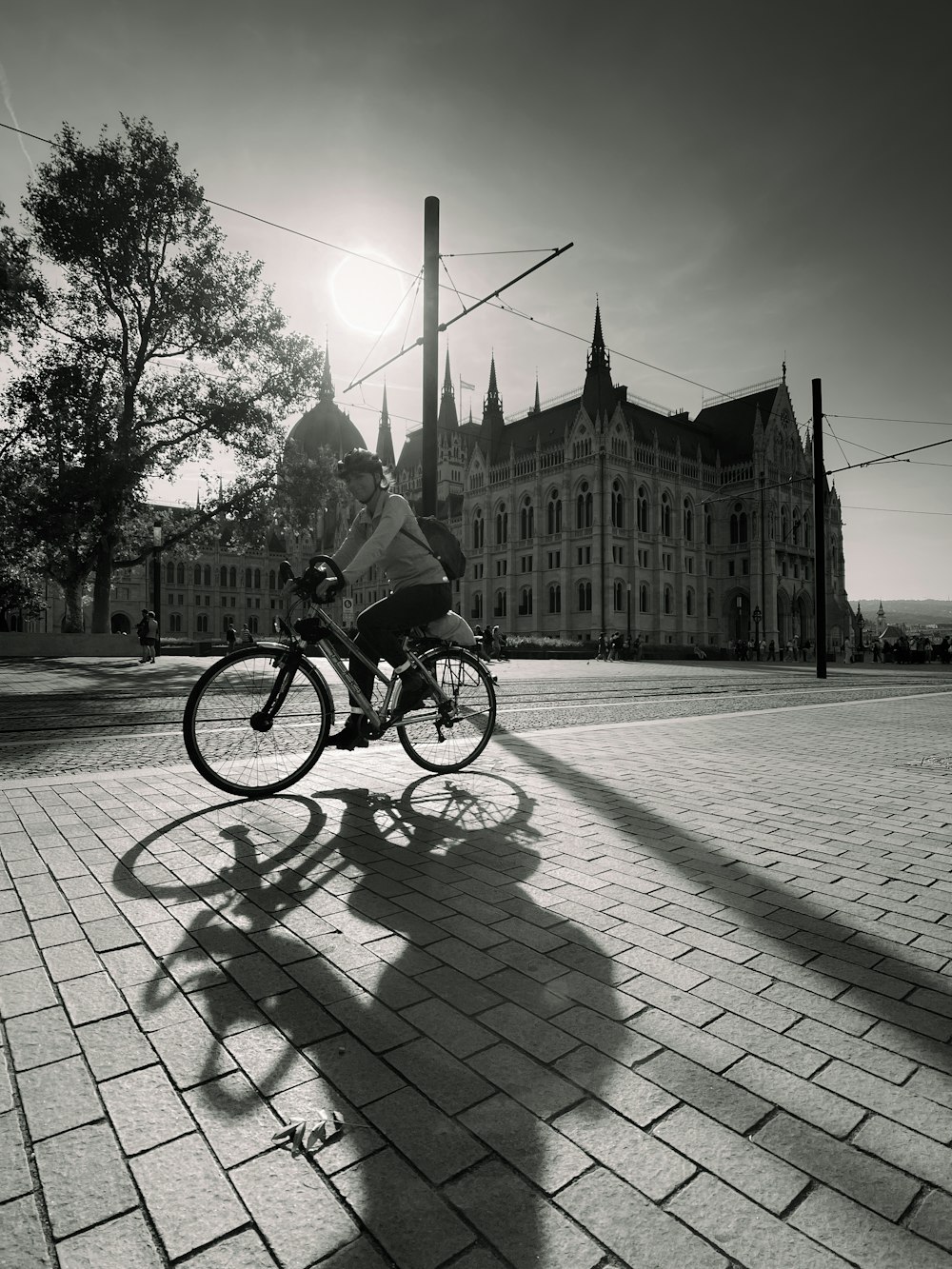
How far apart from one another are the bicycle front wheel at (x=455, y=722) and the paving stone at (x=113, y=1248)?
11.7ft

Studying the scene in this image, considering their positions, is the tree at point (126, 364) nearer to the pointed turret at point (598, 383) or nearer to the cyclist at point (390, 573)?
the cyclist at point (390, 573)

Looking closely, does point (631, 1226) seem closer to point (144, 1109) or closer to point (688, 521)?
point (144, 1109)

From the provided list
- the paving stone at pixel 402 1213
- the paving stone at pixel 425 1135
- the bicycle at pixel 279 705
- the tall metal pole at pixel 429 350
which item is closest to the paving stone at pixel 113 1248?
the paving stone at pixel 402 1213

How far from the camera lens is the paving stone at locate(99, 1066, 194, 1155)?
1.36 m

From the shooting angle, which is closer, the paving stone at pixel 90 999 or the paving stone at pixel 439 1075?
the paving stone at pixel 439 1075

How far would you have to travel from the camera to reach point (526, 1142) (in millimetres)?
1352

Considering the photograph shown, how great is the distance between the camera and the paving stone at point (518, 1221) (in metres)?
1.10

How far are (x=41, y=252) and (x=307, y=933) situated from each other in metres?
29.6

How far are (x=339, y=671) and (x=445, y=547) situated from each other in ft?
4.75

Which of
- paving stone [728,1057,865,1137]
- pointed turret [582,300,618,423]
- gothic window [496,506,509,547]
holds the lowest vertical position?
paving stone [728,1057,865,1137]

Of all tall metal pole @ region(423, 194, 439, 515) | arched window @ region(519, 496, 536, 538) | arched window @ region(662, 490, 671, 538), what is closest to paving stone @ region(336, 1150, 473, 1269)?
tall metal pole @ region(423, 194, 439, 515)

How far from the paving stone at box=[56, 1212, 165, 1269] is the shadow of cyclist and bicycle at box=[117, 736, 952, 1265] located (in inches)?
12.0

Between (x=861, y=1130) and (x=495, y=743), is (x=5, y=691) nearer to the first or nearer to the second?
(x=495, y=743)

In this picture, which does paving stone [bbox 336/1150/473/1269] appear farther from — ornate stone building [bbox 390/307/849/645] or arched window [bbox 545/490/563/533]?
arched window [bbox 545/490/563/533]
